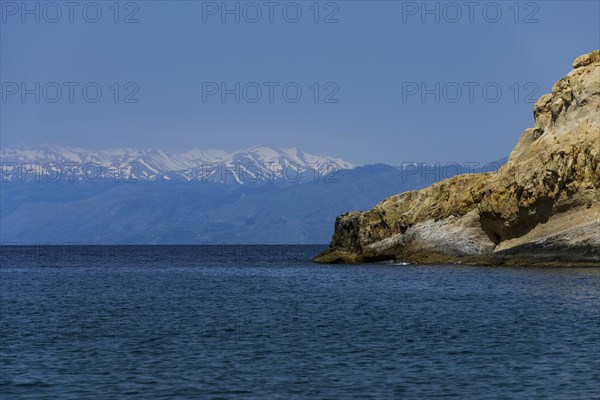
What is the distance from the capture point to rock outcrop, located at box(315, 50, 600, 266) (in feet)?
298

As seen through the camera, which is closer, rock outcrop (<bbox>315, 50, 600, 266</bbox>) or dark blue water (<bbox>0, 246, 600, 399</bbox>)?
dark blue water (<bbox>0, 246, 600, 399</bbox>)

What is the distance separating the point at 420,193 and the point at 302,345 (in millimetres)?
77833

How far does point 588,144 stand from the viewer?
93250mm

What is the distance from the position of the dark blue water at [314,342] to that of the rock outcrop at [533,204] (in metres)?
13.9

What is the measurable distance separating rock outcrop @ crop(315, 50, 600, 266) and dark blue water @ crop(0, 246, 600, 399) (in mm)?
13920

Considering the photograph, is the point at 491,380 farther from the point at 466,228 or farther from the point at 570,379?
the point at 466,228

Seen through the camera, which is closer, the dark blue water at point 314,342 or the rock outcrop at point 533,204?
the dark blue water at point 314,342

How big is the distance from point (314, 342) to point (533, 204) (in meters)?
56.7

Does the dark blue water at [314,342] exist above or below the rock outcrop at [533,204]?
below

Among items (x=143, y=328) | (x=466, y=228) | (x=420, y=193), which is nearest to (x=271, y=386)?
(x=143, y=328)

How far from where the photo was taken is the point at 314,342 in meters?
43.3

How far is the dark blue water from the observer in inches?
1278

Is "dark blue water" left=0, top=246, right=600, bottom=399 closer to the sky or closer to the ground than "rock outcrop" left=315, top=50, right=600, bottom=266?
closer to the ground

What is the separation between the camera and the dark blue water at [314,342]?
32.5 meters
